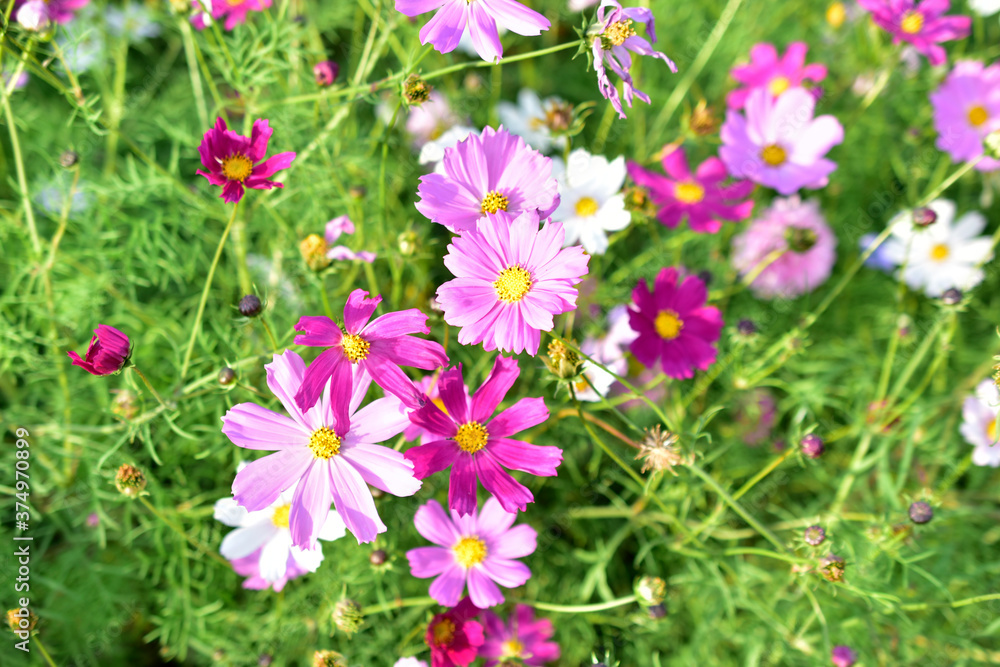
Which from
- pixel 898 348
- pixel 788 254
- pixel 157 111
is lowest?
pixel 898 348

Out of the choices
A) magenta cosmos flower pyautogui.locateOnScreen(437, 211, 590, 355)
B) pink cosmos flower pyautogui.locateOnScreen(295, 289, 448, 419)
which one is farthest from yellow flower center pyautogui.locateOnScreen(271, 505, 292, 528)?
magenta cosmos flower pyautogui.locateOnScreen(437, 211, 590, 355)

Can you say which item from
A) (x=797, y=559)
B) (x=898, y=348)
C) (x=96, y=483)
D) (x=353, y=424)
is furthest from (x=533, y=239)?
(x=898, y=348)

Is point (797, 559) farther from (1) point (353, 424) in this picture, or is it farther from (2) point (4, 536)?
(2) point (4, 536)

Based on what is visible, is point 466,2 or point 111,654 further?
point 111,654

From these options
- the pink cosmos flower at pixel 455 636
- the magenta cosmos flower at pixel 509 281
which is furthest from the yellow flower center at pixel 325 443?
the pink cosmos flower at pixel 455 636

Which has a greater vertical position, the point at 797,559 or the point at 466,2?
the point at 466,2

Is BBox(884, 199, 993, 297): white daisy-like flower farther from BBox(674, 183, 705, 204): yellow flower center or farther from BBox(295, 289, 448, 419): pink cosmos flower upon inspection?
BBox(295, 289, 448, 419): pink cosmos flower

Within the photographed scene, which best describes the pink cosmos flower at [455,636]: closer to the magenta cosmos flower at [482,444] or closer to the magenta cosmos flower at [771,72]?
the magenta cosmos flower at [482,444]
